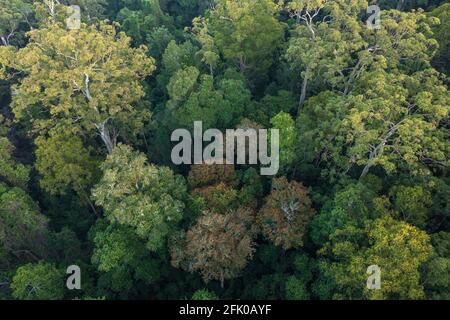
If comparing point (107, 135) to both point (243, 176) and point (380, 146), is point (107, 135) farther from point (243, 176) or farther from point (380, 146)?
point (380, 146)

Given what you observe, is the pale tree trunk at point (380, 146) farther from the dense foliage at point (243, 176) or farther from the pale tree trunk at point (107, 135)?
the pale tree trunk at point (107, 135)

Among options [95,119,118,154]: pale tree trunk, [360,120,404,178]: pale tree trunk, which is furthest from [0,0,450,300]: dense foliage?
[95,119,118,154]: pale tree trunk

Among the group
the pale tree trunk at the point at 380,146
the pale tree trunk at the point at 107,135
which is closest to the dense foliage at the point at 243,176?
the pale tree trunk at the point at 380,146

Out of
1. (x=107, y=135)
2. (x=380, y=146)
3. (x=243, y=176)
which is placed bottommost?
(x=243, y=176)

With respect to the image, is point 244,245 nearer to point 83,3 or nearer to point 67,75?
point 67,75

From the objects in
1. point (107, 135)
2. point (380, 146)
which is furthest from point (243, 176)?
point (107, 135)

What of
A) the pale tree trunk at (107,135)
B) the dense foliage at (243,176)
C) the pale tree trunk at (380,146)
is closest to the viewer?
the dense foliage at (243,176)

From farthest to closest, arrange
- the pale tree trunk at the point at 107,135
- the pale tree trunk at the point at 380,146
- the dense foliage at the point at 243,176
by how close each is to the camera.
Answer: the pale tree trunk at the point at 107,135, the pale tree trunk at the point at 380,146, the dense foliage at the point at 243,176

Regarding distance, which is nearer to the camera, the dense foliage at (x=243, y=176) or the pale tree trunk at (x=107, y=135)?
the dense foliage at (x=243, y=176)

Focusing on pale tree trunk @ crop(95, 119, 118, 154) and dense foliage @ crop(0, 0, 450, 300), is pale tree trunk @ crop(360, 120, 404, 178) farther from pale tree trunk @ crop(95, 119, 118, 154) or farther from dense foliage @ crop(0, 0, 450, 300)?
pale tree trunk @ crop(95, 119, 118, 154)

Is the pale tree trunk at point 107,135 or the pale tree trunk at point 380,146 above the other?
the pale tree trunk at point 107,135
